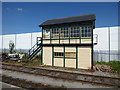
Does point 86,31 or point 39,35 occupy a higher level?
point 39,35

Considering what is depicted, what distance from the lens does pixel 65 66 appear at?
10.9 metres

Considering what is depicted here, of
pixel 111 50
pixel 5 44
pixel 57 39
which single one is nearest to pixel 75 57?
pixel 57 39

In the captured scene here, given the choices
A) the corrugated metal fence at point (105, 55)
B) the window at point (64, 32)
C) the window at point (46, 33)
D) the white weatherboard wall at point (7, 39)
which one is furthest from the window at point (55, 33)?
the white weatherboard wall at point (7, 39)

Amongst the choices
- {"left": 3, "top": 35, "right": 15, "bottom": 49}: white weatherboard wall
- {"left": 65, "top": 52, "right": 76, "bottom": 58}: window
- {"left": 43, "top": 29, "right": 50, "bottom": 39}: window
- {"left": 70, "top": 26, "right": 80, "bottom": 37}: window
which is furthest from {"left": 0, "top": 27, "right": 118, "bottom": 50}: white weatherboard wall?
{"left": 43, "top": 29, "right": 50, "bottom": 39}: window

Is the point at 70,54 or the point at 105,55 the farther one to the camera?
the point at 105,55

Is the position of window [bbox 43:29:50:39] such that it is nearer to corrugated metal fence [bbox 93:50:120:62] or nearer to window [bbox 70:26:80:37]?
window [bbox 70:26:80:37]

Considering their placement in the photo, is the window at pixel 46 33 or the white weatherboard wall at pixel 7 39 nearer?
the window at pixel 46 33

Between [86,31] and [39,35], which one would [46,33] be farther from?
[39,35]

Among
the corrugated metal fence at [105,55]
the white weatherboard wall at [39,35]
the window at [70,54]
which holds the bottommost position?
the corrugated metal fence at [105,55]

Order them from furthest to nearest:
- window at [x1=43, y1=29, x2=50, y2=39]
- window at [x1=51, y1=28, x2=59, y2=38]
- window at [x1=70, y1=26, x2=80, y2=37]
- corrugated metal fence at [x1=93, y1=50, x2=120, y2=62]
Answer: corrugated metal fence at [x1=93, y1=50, x2=120, y2=62]
window at [x1=43, y1=29, x2=50, y2=39]
window at [x1=51, y1=28, x2=59, y2=38]
window at [x1=70, y1=26, x2=80, y2=37]

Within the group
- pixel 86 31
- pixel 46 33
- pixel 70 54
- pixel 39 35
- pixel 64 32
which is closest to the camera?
pixel 86 31

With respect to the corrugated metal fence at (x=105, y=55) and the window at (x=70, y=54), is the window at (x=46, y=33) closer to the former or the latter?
the window at (x=70, y=54)

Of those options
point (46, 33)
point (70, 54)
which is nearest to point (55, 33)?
point (46, 33)

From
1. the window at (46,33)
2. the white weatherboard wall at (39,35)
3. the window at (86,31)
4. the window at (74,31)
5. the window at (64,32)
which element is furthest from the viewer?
the white weatherboard wall at (39,35)
